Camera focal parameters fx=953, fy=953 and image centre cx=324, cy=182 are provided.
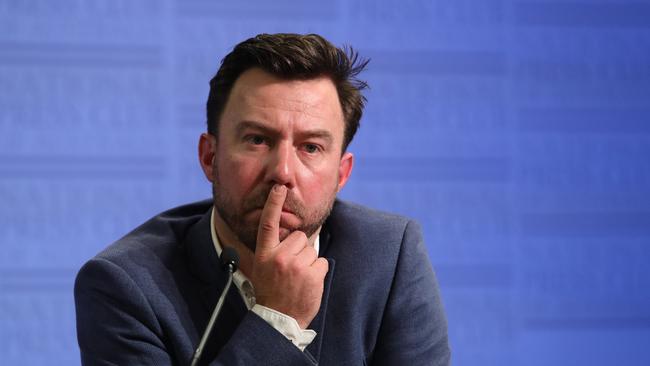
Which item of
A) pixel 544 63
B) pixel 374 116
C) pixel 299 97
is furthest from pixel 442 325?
pixel 544 63

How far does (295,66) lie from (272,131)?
188mm

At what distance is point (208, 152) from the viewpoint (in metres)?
2.43

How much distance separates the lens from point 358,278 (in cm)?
239

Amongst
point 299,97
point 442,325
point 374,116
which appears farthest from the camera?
point 374,116

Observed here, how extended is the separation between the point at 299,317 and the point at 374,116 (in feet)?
4.92

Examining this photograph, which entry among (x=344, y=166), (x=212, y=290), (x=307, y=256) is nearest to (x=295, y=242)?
(x=307, y=256)

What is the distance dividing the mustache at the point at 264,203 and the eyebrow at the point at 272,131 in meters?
0.14

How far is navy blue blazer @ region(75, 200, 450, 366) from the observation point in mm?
2172

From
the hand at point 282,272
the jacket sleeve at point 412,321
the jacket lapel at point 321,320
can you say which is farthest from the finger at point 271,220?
Answer: the jacket sleeve at point 412,321

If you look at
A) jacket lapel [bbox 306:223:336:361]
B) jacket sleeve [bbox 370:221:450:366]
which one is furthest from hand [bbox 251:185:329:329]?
jacket sleeve [bbox 370:221:450:366]

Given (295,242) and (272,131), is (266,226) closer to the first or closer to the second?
(295,242)

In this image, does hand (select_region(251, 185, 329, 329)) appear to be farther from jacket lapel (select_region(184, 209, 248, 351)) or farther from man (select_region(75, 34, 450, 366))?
jacket lapel (select_region(184, 209, 248, 351))

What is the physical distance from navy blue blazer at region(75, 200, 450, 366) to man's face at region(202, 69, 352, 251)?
0.53ft

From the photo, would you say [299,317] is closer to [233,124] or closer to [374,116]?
[233,124]
